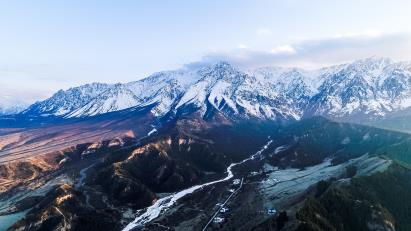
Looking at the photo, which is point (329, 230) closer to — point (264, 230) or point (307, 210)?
point (307, 210)

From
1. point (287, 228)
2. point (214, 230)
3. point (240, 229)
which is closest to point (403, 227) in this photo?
point (287, 228)

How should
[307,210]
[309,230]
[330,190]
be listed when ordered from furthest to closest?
[330,190], [307,210], [309,230]

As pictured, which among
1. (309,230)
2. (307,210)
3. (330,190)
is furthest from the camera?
(330,190)

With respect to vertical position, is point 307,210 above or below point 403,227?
above

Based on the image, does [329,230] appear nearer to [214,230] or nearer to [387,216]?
[387,216]

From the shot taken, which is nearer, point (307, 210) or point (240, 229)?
point (307, 210)

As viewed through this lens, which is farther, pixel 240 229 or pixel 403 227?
pixel 240 229

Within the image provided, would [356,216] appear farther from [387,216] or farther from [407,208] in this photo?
[407,208]

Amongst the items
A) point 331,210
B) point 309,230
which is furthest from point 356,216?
point 309,230

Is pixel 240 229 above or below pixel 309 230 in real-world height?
below
